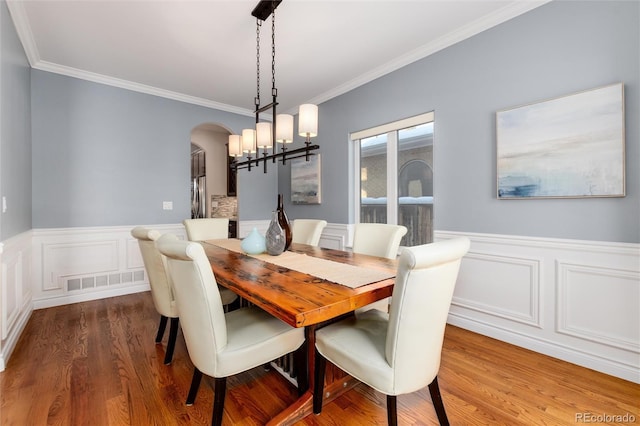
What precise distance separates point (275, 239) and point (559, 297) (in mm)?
2060

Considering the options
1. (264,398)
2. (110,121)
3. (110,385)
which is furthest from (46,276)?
(264,398)

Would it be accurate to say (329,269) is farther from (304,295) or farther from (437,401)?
(437,401)

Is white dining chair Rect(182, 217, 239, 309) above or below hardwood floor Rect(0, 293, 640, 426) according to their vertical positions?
above

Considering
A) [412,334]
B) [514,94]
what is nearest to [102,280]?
[412,334]

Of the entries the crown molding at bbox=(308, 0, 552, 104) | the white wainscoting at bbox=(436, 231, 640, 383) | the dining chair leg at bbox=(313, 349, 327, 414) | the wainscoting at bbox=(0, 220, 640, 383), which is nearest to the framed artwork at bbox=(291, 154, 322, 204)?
the crown molding at bbox=(308, 0, 552, 104)

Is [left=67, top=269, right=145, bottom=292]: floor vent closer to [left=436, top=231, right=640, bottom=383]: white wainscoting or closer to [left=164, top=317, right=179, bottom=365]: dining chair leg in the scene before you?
[left=164, top=317, right=179, bottom=365]: dining chair leg

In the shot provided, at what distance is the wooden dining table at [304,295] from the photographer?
3.77 feet

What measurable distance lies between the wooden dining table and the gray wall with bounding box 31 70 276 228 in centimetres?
240

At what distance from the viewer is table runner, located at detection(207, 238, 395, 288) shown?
1495mm

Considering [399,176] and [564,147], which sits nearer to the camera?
[564,147]

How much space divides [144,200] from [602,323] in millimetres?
4573

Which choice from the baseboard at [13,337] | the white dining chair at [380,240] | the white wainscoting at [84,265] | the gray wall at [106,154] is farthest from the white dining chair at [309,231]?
the baseboard at [13,337]

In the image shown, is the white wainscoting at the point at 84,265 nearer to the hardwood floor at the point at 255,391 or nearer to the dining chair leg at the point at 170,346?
the hardwood floor at the point at 255,391

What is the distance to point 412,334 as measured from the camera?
1.14m
